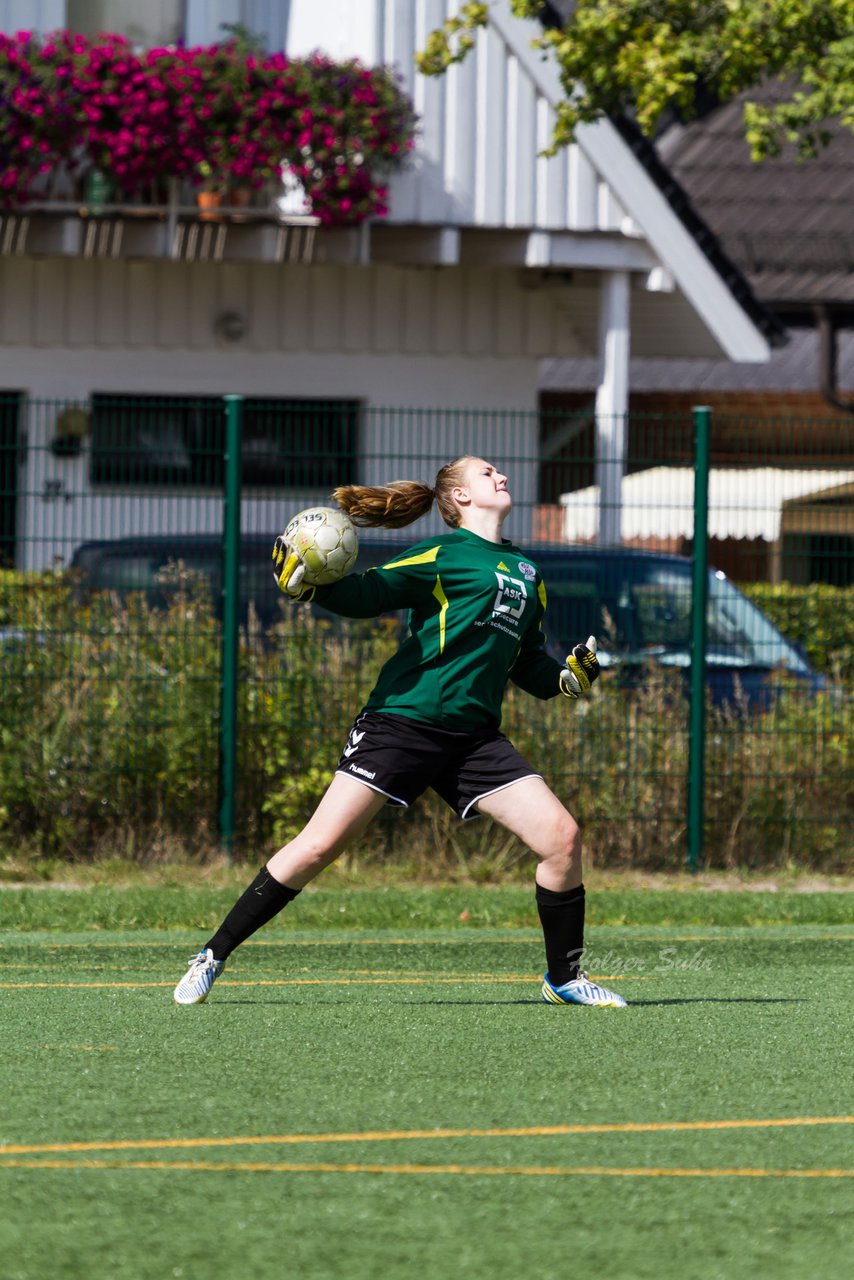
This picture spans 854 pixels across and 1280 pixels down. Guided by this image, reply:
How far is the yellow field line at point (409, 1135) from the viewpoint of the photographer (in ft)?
15.3

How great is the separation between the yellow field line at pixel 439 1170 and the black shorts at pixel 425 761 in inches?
77.9

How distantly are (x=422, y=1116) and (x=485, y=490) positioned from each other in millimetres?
2258

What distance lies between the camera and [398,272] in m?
16.8

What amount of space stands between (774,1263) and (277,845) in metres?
6.73

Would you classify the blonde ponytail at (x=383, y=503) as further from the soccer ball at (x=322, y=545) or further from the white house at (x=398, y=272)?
the white house at (x=398, y=272)

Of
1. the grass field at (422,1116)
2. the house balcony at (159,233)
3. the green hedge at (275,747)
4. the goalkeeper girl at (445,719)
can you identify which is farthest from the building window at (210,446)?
A: the house balcony at (159,233)

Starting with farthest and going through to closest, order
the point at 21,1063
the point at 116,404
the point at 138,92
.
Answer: the point at 138,92 → the point at 116,404 → the point at 21,1063

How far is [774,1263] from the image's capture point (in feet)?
12.8

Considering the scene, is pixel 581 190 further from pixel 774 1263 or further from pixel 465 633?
pixel 774 1263

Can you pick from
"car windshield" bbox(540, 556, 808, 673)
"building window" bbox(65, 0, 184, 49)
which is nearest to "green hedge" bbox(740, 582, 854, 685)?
"car windshield" bbox(540, 556, 808, 673)

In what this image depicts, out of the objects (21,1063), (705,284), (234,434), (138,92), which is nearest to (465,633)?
(21,1063)

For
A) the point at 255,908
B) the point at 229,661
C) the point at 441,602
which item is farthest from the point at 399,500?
the point at 229,661

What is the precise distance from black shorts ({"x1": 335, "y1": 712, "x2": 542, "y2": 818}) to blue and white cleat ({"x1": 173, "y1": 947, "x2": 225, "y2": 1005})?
2.44 ft

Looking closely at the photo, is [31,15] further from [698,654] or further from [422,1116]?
[422,1116]
